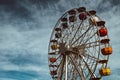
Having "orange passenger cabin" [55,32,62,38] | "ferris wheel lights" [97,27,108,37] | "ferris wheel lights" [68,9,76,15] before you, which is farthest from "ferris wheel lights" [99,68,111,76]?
"ferris wheel lights" [68,9,76,15]

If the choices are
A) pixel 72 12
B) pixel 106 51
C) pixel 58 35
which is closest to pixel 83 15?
pixel 72 12

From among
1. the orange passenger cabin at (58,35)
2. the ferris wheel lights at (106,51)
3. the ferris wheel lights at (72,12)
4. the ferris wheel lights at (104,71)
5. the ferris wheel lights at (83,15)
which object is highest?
the ferris wheel lights at (72,12)

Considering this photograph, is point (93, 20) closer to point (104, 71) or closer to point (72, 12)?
point (72, 12)

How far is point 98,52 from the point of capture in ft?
129

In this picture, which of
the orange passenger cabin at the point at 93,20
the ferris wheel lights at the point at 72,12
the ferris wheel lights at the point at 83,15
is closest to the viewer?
the orange passenger cabin at the point at 93,20

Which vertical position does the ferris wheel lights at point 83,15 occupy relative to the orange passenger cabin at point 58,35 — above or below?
above

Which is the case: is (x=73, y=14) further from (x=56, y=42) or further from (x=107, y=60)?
(x=107, y=60)

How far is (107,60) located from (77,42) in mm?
5793

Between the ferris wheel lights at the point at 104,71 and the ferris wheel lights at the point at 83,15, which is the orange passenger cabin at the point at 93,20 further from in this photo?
the ferris wheel lights at the point at 104,71

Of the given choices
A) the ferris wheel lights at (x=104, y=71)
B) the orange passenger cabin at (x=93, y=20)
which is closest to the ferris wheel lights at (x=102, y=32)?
the orange passenger cabin at (x=93, y=20)

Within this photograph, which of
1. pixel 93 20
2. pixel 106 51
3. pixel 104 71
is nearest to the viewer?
pixel 104 71

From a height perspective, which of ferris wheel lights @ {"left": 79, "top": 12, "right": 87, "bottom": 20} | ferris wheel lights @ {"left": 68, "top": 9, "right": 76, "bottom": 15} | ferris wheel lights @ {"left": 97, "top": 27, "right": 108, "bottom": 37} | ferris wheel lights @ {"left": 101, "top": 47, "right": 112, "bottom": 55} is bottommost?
ferris wheel lights @ {"left": 101, "top": 47, "right": 112, "bottom": 55}

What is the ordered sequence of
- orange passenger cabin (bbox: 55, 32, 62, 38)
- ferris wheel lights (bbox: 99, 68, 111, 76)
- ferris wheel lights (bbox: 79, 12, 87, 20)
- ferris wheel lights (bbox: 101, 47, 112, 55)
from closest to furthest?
ferris wheel lights (bbox: 99, 68, 111, 76), ferris wheel lights (bbox: 101, 47, 112, 55), ferris wheel lights (bbox: 79, 12, 87, 20), orange passenger cabin (bbox: 55, 32, 62, 38)

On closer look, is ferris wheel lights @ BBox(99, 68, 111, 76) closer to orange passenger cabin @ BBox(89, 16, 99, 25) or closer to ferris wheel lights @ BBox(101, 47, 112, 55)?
ferris wheel lights @ BBox(101, 47, 112, 55)
